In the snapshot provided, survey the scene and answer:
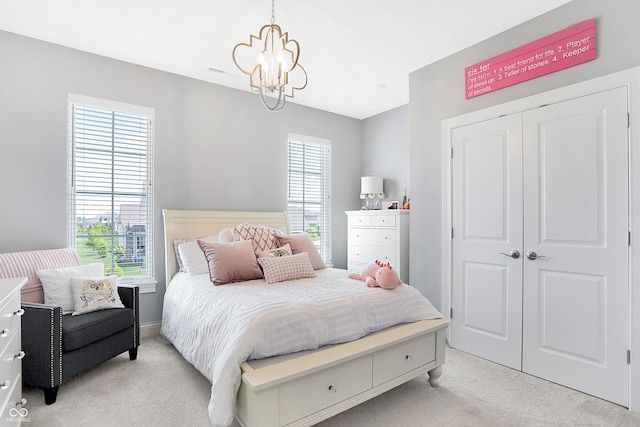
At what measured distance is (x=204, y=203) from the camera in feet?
12.1

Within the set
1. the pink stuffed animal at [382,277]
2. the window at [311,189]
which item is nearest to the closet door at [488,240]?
the pink stuffed animal at [382,277]

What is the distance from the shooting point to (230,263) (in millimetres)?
2672

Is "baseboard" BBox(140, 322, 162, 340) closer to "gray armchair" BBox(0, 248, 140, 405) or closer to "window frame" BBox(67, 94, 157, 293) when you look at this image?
"window frame" BBox(67, 94, 157, 293)

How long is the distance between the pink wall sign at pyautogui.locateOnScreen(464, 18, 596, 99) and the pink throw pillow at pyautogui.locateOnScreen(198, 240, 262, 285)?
2426 millimetres

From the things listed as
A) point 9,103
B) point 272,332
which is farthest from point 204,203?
point 272,332

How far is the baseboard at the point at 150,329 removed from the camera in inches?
130

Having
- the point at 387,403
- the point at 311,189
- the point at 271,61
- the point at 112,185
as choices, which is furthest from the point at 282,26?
the point at 387,403

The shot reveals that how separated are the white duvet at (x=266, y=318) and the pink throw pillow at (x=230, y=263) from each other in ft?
0.30

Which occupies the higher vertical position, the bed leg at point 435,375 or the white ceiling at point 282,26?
the white ceiling at point 282,26

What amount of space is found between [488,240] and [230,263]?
7.17 ft

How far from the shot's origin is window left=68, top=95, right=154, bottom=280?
10.0 feet

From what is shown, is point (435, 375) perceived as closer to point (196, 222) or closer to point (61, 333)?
point (61, 333)

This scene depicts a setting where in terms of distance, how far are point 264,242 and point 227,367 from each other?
1654 millimetres

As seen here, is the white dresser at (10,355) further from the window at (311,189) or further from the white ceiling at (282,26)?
the window at (311,189)
